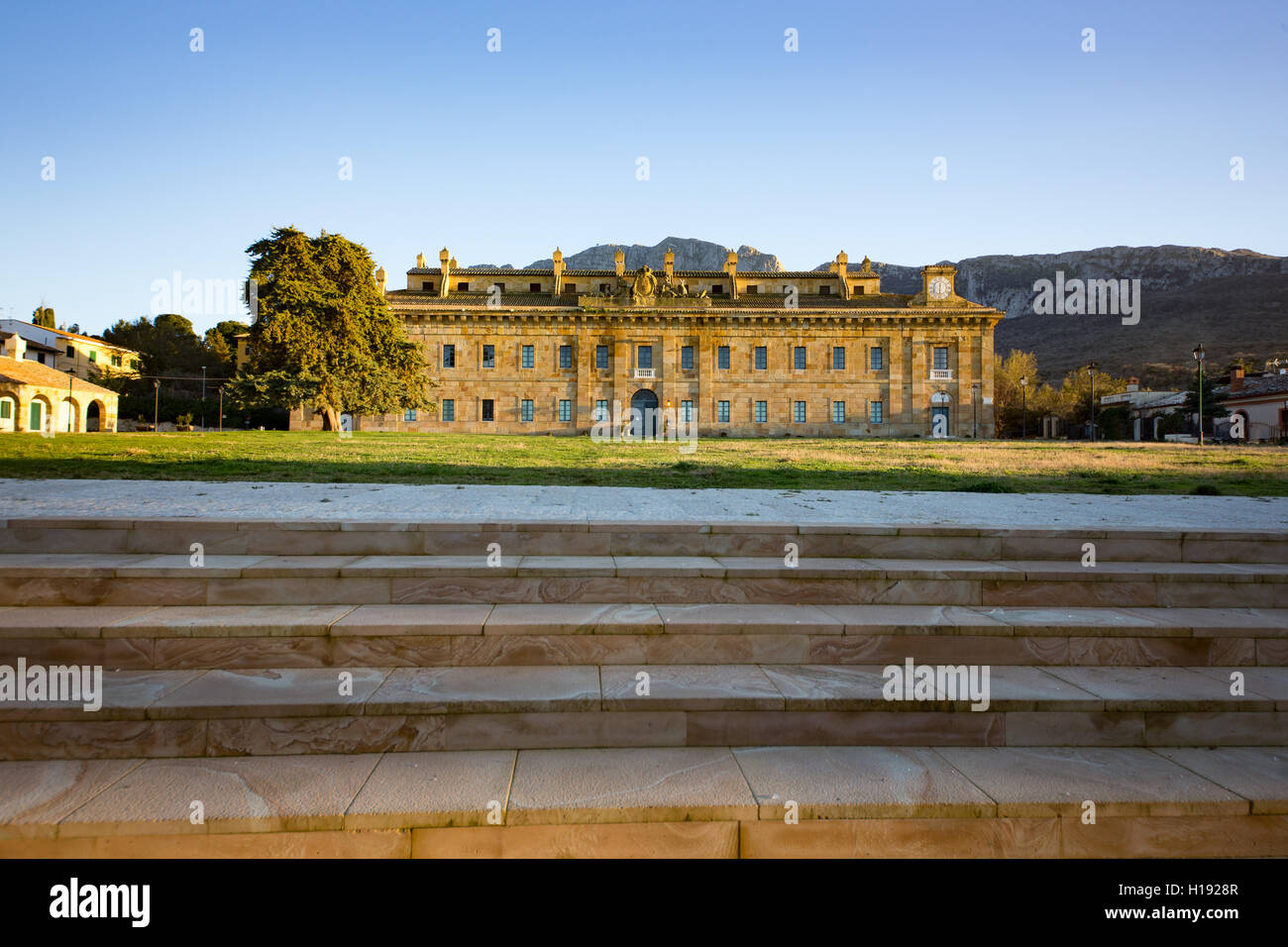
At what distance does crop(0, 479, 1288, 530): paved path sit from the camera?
6527 mm

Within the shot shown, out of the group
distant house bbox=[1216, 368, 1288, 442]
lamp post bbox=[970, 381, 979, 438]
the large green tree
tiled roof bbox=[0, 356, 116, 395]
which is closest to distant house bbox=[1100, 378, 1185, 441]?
distant house bbox=[1216, 368, 1288, 442]

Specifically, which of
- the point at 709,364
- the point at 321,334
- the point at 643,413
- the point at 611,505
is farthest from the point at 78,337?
the point at 611,505

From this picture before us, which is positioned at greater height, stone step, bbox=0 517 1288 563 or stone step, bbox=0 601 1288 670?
stone step, bbox=0 517 1288 563

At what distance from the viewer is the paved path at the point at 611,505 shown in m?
6.53

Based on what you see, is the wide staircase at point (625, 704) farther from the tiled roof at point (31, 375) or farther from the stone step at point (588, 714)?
the tiled roof at point (31, 375)

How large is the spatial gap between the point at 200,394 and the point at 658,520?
238 ft

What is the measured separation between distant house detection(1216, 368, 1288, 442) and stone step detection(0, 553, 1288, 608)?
167 feet

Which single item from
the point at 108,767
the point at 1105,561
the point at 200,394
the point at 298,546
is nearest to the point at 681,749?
the point at 108,767

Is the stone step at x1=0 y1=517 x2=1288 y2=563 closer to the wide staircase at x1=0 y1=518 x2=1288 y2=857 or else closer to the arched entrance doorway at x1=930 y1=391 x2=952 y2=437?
the wide staircase at x1=0 y1=518 x2=1288 y2=857

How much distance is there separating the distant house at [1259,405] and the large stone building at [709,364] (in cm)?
1659

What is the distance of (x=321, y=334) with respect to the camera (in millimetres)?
31156
